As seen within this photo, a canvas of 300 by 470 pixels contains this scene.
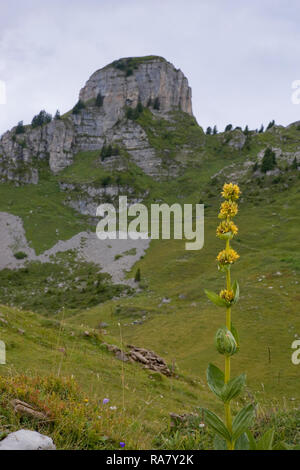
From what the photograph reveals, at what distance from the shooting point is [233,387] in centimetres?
254

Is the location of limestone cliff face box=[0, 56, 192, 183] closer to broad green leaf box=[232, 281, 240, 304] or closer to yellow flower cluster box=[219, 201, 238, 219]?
yellow flower cluster box=[219, 201, 238, 219]

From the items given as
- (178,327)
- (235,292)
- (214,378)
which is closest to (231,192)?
(235,292)

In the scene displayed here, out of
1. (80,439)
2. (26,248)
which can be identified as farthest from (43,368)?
(26,248)

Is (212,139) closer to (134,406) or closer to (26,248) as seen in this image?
(26,248)

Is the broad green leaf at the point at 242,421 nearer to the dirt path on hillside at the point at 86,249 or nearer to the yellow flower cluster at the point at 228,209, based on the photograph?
the yellow flower cluster at the point at 228,209

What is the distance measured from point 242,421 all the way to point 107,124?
184 m

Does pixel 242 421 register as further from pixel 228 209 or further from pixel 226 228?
pixel 228 209

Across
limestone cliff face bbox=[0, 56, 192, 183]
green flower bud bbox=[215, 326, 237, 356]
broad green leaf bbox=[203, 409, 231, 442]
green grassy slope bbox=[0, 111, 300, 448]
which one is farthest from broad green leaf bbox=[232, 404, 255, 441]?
limestone cliff face bbox=[0, 56, 192, 183]

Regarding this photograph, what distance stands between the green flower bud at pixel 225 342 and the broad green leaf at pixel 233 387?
0.70 ft

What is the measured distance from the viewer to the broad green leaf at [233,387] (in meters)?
2.53

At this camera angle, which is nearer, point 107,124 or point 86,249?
point 86,249

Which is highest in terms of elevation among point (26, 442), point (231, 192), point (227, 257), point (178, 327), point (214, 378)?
point (231, 192)

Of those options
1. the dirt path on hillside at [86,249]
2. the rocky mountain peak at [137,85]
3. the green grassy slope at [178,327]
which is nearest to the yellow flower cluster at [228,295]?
the green grassy slope at [178,327]

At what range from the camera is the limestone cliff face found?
145 m
